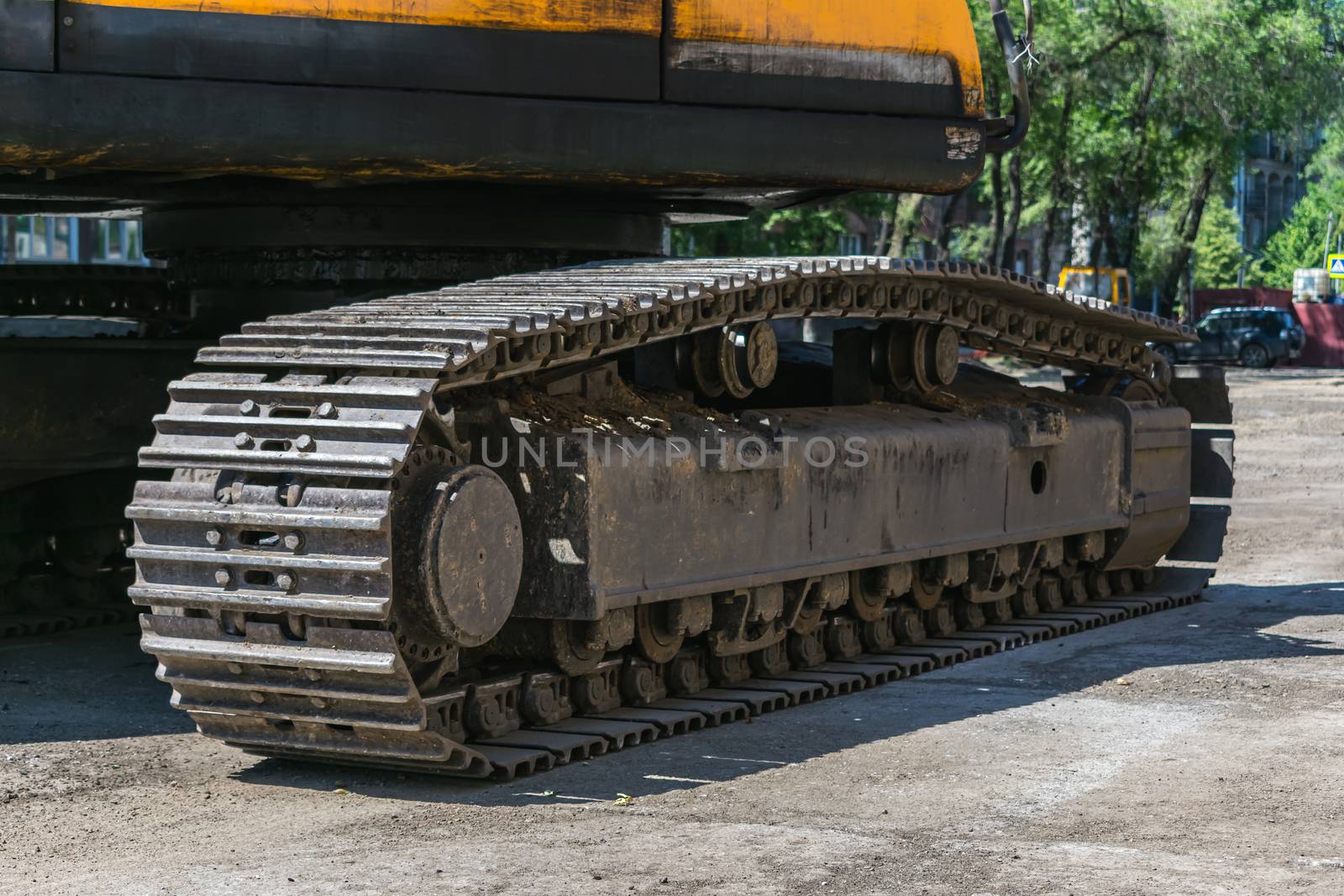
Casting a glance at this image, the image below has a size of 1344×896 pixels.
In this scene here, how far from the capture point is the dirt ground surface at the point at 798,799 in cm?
574

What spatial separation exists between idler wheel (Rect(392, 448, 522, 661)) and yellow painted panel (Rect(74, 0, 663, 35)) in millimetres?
2030

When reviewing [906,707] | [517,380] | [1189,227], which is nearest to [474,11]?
[517,380]

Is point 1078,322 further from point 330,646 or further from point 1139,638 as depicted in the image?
point 330,646

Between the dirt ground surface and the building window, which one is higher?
the building window

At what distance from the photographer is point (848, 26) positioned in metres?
9.20

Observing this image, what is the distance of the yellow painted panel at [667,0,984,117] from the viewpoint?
883 centimetres

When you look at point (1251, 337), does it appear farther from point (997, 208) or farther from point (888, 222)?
point (997, 208)

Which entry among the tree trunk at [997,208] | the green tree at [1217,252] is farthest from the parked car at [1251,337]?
the green tree at [1217,252]

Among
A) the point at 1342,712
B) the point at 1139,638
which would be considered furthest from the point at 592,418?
the point at 1139,638

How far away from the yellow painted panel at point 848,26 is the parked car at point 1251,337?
42.2m

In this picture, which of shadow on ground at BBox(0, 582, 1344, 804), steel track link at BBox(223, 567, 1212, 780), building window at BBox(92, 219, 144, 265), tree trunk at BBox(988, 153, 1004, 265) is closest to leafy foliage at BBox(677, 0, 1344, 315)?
tree trunk at BBox(988, 153, 1004, 265)

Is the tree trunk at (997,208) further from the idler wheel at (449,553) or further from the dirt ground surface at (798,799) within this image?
the idler wheel at (449,553)

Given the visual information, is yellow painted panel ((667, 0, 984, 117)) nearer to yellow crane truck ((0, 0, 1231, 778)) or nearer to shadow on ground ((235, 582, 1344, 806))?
yellow crane truck ((0, 0, 1231, 778))

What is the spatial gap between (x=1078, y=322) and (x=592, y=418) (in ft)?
13.3
